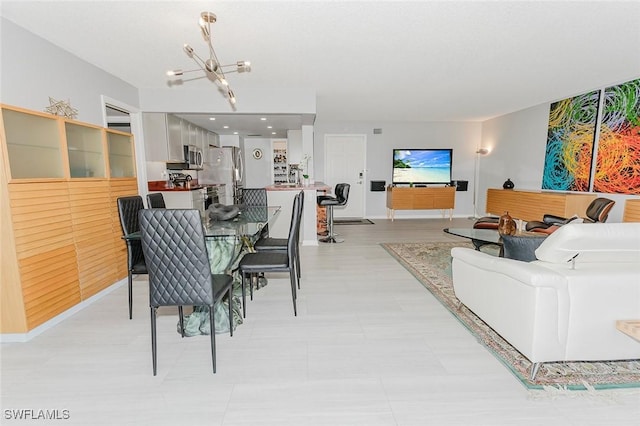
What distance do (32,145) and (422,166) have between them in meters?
7.17

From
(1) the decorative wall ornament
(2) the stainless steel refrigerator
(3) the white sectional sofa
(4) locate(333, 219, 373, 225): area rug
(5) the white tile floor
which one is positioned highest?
(1) the decorative wall ornament

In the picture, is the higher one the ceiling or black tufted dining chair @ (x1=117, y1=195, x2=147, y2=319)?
the ceiling

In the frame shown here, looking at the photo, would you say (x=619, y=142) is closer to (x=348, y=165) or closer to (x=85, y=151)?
(x=348, y=165)

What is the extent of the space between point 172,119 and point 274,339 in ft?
13.4

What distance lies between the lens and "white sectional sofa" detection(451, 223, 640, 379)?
159cm

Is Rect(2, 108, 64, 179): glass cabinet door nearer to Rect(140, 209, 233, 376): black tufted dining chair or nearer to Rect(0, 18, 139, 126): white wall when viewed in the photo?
Rect(0, 18, 139, 126): white wall

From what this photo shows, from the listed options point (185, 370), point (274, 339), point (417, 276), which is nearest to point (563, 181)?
point (417, 276)

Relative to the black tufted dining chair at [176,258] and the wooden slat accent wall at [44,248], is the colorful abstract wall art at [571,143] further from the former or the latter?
the wooden slat accent wall at [44,248]

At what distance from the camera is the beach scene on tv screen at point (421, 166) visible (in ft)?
24.7

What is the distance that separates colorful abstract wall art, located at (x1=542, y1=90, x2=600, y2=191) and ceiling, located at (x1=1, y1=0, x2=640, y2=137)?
0.48 metres

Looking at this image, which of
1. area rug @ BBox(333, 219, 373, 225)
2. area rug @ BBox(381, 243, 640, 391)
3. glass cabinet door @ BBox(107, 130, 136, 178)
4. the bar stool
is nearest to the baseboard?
glass cabinet door @ BBox(107, 130, 136, 178)

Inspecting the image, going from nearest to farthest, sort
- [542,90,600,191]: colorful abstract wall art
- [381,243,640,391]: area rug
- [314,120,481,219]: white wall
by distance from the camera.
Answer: [381,243,640,391]: area rug → [542,90,600,191]: colorful abstract wall art → [314,120,481,219]: white wall

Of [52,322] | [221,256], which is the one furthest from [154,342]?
[52,322]

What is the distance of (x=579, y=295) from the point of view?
1600 mm
